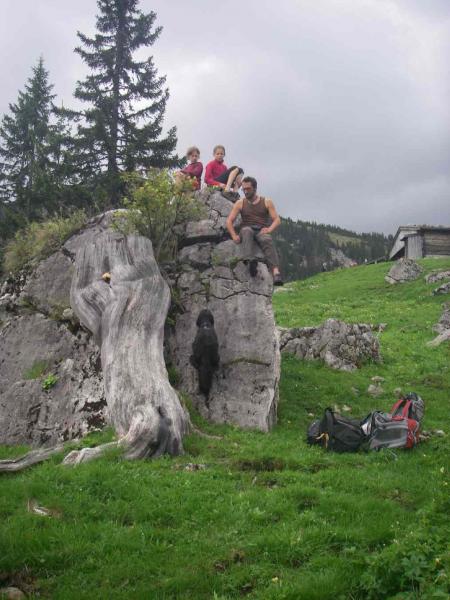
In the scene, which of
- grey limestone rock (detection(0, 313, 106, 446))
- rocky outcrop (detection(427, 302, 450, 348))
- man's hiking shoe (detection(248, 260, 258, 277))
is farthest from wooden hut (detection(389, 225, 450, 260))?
grey limestone rock (detection(0, 313, 106, 446))

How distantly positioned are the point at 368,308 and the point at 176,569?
26.6 metres

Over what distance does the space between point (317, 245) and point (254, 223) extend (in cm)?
14774

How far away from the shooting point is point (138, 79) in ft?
104

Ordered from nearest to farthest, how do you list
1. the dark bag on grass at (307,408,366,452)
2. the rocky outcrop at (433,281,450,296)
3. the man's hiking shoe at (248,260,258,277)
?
the dark bag on grass at (307,408,366,452) < the man's hiking shoe at (248,260,258,277) < the rocky outcrop at (433,281,450,296)

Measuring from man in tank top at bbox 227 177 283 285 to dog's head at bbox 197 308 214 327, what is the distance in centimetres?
187

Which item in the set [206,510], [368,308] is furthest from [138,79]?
[206,510]

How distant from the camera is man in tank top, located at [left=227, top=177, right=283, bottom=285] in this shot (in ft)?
46.2

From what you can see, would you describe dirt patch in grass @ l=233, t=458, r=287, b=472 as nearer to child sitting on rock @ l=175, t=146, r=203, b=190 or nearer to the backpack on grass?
the backpack on grass

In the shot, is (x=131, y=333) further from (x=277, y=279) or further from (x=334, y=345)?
(x=334, y=345)

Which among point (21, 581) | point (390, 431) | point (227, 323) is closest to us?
point (21, 581)

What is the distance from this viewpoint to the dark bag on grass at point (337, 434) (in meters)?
10.7

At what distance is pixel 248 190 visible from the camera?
46.1 feet

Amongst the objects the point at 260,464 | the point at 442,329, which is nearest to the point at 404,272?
the point at 442,329

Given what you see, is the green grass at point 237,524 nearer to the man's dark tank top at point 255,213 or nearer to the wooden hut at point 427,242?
the man's dark tank top at point 255,213
